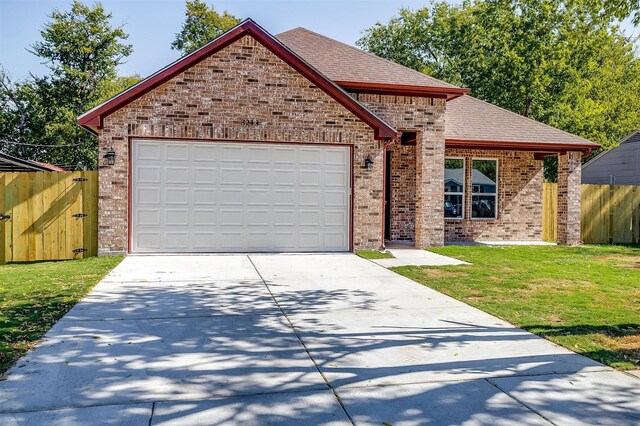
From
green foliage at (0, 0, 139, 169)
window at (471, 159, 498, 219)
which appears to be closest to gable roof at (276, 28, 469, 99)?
window at (471, 159, 498, 219)

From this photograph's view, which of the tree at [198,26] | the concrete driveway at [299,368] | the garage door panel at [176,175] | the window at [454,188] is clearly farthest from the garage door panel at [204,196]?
the tree at [198,26]

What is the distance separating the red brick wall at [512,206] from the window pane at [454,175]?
193mm

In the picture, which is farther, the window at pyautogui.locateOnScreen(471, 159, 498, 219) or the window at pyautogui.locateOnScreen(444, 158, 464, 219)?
the window at pyautogui.locateOnScreen(471, 159, 498, 219)

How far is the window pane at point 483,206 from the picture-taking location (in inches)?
663

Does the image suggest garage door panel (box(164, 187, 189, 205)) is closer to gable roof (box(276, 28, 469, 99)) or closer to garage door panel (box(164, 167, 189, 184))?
garage door panel (box(164, 167, 189, 184))

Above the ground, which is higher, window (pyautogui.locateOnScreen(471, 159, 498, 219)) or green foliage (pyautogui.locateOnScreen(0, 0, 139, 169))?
green foliage (pyautogui.locateOnScreen(0, 0, 139, 169))

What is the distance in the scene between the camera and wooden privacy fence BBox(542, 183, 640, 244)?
17.1 m

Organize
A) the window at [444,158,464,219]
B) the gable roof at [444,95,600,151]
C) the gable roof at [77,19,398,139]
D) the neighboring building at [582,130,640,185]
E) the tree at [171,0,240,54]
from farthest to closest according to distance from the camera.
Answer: the tree at [171,0,240,54], the neighboring building at [582,130,640,185], the window at [444,158,464,219], the gable roof at [444,95,600,151], the gable roof at [77,19,398,139]

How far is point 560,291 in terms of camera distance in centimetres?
832

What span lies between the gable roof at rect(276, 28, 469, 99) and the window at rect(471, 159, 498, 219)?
3427 millimetres

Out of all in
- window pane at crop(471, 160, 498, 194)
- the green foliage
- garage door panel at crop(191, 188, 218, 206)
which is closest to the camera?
garage door panel at crop(191, 188, 218, 206)

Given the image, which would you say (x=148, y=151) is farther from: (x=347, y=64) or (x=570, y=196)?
(x=570, y=196)

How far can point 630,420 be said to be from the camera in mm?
3615

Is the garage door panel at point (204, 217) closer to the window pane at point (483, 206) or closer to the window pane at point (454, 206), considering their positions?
the window pane at point (454, 206)
